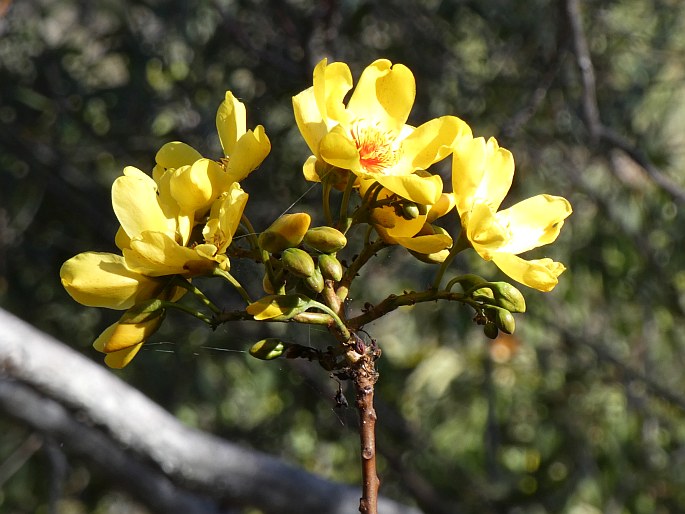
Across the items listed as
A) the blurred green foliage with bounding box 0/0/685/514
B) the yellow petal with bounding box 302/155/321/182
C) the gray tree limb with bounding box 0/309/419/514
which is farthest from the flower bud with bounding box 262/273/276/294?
the blurred green foliage with bounding box 0/0/685/514

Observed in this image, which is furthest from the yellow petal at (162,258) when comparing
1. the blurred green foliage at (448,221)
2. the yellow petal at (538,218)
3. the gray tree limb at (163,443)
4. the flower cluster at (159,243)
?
the blurred green foliage at (448,221)

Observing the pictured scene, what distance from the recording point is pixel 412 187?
63 centimetres

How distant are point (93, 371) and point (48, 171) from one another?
122 cm

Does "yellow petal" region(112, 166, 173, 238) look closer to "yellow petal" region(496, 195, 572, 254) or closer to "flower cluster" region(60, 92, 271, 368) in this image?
"flower cluster" region(60, 92, 271, 368)

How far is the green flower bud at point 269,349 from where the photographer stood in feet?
2.04

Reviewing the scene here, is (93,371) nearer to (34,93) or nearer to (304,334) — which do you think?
(304,334)

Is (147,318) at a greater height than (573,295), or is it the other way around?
(147,318)

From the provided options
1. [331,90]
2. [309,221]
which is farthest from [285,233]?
A: [331,90]

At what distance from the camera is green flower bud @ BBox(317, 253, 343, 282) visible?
0.61m

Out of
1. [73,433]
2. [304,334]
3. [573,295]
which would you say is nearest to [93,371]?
[73,433]

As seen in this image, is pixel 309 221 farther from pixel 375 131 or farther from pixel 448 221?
pixel 448 221

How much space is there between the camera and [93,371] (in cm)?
152

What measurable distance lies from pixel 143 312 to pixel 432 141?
0.22 m

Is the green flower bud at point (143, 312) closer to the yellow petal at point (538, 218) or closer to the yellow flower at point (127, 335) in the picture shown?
the yellow flower at point (127, 335)
